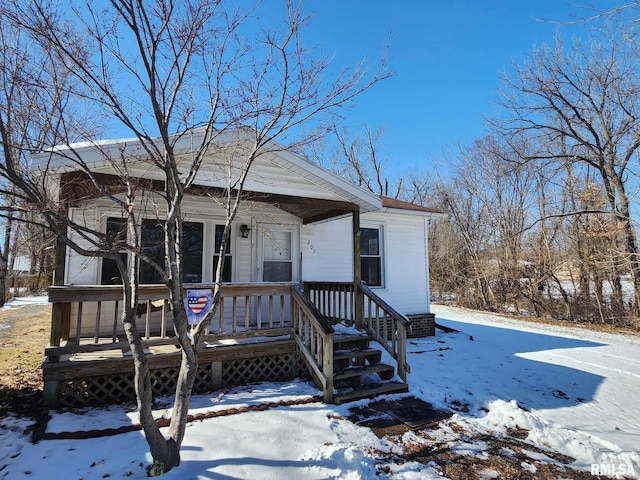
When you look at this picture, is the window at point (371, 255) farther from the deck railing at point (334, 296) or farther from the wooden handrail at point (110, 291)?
the wooden handrail at point (110, 291)

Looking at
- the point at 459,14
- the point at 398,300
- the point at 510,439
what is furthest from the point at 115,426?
the point at 459,14

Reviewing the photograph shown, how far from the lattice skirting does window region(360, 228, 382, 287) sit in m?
4.04

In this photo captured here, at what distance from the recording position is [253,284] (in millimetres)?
5754

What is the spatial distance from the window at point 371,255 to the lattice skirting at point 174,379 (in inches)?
159

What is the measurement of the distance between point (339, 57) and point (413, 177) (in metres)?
26.6

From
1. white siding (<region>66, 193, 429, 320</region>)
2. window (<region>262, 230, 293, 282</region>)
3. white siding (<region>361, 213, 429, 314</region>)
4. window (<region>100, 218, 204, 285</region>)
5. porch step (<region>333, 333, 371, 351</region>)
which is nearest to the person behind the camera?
porch step (<region>333, 333, 371, 351</region>)

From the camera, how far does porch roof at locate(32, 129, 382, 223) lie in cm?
429

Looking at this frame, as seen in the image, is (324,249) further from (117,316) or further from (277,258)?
(117,316)

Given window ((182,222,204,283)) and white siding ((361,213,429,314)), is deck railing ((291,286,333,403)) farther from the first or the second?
white siding ((361,213,429,314))

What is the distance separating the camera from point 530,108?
1479 centimetres

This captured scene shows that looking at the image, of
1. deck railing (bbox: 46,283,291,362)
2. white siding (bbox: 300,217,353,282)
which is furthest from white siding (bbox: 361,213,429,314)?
deck railing (bbox: 46,283,291,362)

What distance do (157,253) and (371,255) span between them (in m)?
5.35

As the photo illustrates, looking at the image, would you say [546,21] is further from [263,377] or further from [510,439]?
[263,377]

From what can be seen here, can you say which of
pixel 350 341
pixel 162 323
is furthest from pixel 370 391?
pixel 162 323
